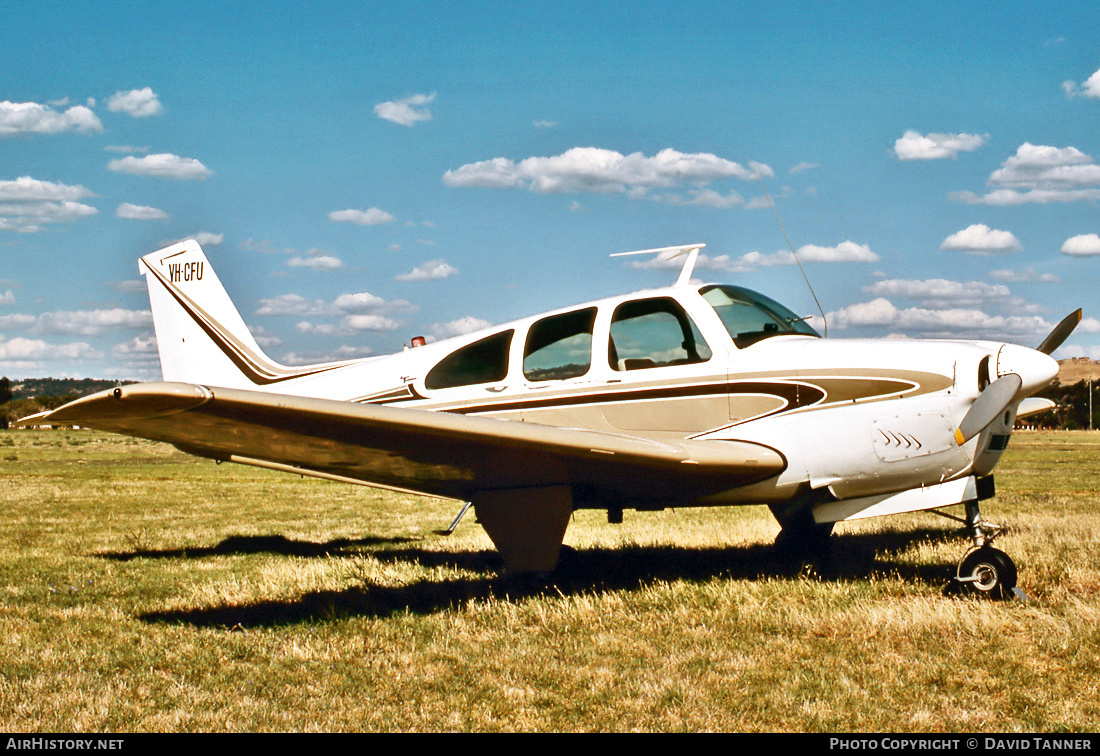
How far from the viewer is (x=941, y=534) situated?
9258 millimetres

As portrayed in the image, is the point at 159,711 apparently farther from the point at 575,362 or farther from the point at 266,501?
the point at 266,501

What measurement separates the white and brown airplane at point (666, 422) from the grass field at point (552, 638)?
737 mm

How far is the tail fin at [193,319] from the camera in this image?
8.88 meters

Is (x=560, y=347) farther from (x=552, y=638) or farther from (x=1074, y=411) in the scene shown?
(x=1074, y=411)

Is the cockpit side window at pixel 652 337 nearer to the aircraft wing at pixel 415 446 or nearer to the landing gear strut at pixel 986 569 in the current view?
the aircraft wing at pixel 415 446

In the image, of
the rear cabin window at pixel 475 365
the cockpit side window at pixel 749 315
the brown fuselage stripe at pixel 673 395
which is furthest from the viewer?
the rear cabin window at pixel 475 365

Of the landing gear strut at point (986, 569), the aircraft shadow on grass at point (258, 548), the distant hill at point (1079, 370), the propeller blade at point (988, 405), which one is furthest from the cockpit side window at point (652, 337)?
the distant hill at point (1079, 370)

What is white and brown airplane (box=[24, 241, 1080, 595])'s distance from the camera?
5.36 m

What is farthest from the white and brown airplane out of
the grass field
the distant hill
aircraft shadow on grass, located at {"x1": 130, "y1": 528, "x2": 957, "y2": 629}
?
the distant hill

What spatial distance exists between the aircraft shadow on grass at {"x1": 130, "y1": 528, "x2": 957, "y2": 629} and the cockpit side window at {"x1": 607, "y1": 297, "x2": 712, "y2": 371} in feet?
6.07

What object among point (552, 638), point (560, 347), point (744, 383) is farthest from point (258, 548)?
point (744, 383)

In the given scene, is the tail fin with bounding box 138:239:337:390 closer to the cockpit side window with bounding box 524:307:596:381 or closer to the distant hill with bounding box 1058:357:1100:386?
the cockpit side window with bounding box 524:307:596:381

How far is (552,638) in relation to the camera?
513cm

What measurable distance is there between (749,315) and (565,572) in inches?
112
